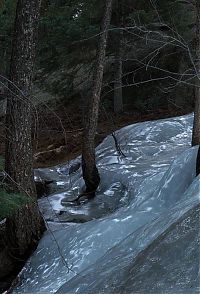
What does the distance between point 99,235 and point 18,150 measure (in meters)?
1.81

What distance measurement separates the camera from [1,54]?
15.9 m

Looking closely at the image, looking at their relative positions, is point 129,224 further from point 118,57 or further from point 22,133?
point 118,57

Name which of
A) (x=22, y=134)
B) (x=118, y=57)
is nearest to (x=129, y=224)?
(x=22, y=134)

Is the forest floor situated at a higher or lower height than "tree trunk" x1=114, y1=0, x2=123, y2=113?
lower

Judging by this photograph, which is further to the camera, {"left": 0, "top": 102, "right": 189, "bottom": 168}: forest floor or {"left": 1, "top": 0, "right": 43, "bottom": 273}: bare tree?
{"left": 0, "top": 102, "right": 189, "bottom": 168}: forest floor

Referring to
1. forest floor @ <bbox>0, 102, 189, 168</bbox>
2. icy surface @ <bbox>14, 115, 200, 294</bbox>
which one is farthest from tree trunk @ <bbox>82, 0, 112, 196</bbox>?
forest floor @ <bbox>0, 102, 189, 168</bbox>

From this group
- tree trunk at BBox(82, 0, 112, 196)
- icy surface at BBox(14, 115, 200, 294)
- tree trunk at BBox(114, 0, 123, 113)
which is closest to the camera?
icy surface at BBox(14, 115, 200, 294)

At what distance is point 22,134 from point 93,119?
3.21m

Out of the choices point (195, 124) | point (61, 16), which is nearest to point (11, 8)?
point (61, 16)

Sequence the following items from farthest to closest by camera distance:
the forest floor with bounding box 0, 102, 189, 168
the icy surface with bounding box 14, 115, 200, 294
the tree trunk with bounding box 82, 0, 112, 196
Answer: the forest floor with bounding box 0, 102, 189, 168 → the tree trunk with bounding box 82, 0, 112, 196 → the icy surface with bounding box 14, 115, 200, 294

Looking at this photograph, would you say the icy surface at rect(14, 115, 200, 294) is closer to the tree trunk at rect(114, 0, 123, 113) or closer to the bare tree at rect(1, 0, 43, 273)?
the bare tree at rect(1, 0, 43, 273)

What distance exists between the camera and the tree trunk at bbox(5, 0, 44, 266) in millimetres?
6691

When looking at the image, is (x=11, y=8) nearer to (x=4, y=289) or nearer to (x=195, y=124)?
(x=195, y=124)

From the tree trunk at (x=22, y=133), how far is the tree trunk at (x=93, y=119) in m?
2.97
